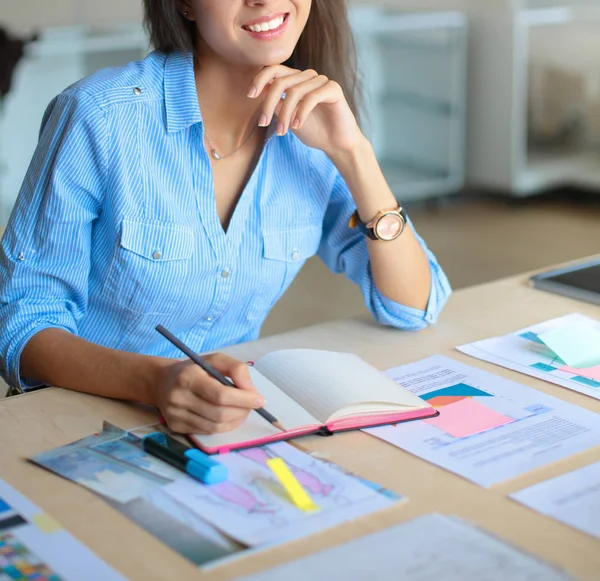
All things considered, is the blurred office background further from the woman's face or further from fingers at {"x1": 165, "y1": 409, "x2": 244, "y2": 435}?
fingers at {"x1": 165, "y1": 409, "x2": 244, "y2": 435}

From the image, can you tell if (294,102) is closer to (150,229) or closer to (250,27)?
(250,27)

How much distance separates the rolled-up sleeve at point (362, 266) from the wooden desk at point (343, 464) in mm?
39

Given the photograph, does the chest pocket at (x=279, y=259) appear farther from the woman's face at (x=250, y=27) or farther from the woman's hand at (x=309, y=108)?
the woman's face at (x=250, y=27)

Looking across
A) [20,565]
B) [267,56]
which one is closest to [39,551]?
[20,565]

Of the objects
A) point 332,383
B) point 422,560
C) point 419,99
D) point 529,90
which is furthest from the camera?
point 419,99

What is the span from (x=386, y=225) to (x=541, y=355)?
0.33 metres

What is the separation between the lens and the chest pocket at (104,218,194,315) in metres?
1.37

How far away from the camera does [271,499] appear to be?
90 centimetres

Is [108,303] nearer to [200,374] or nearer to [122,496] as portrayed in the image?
[200,374]

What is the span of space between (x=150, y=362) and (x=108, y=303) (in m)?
0.31

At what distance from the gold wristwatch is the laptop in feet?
0.84

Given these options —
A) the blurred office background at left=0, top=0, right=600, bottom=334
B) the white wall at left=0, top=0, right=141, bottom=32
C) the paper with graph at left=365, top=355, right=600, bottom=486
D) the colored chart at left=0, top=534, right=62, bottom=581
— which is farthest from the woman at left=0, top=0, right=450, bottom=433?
the white wall at left=0, top=0, right=141, bottom=32

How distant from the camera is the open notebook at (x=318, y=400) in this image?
40.3 inches

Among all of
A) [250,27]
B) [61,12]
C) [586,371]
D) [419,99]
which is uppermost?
→ [61,12]
